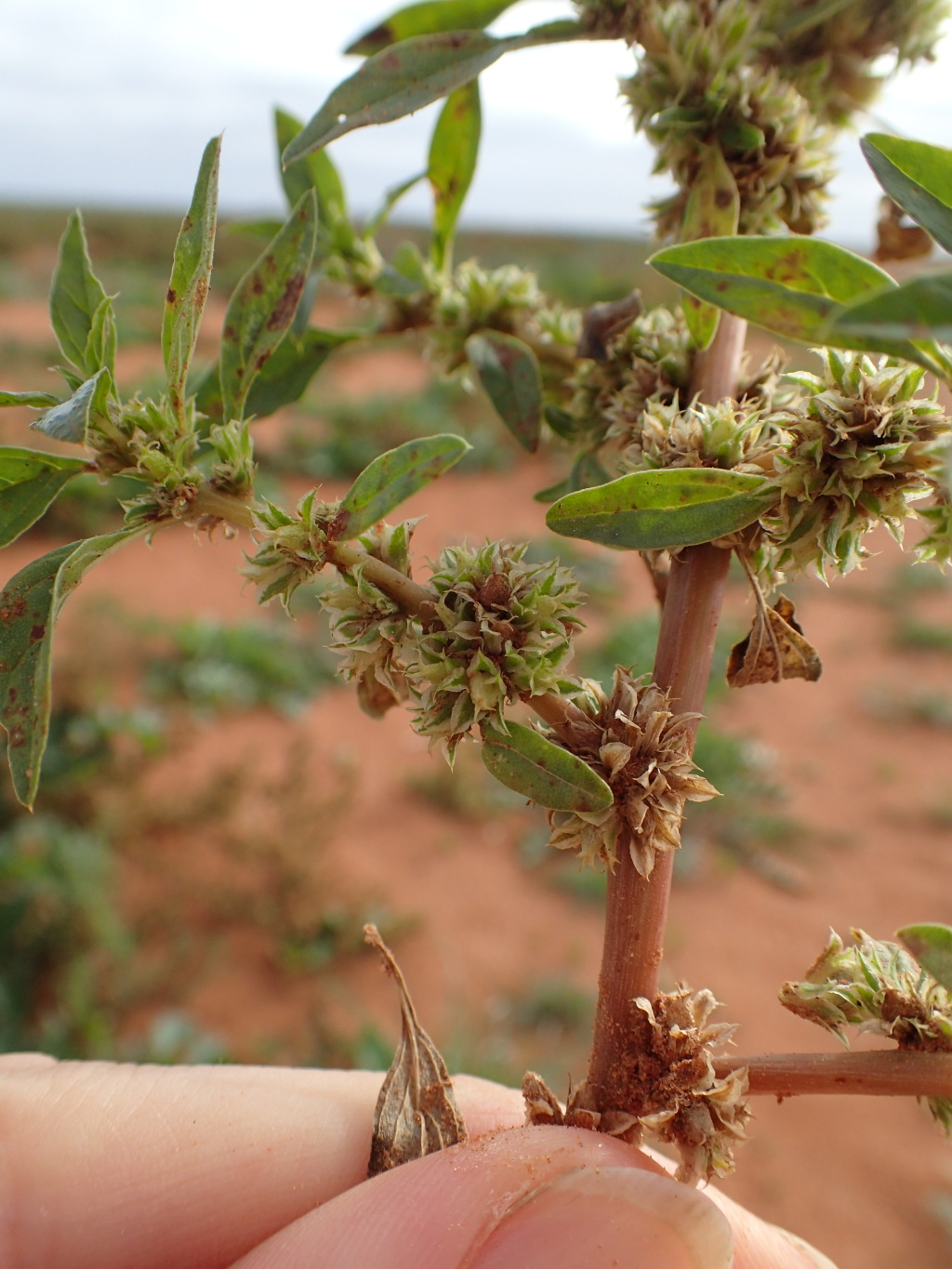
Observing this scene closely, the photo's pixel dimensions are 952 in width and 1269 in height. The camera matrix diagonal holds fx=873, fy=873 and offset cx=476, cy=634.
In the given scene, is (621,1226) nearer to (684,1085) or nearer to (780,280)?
(684,1085)

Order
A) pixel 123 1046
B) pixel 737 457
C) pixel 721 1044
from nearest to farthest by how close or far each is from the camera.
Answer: pixel 737 457 → pixel 721 1044 → pixel 123 1046

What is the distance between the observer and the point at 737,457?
92cm

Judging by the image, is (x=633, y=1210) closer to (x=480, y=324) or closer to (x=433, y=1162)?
(x=433, y=1162)

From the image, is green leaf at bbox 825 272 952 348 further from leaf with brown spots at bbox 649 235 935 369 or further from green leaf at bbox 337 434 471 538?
green leaf at bbox 337 434 471 538

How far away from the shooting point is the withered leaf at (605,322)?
1147 millimetres

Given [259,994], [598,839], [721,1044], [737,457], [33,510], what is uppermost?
[737,457]

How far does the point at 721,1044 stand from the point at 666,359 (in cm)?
84

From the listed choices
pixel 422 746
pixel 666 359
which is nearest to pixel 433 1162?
pixel 666 359

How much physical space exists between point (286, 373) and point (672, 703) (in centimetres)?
75

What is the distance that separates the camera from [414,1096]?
1284 millimetres

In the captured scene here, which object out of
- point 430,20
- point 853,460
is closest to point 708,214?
point 853,460

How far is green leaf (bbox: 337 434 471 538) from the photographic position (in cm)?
88

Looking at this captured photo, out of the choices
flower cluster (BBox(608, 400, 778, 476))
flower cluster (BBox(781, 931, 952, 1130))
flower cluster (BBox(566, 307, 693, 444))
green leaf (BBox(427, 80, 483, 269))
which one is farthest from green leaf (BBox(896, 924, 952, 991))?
green leaf (BBox(427, 80, 483, 269))

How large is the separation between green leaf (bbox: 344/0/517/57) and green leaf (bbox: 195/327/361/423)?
38 centimetres
